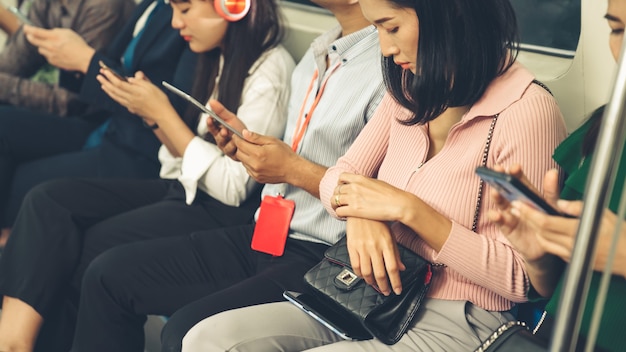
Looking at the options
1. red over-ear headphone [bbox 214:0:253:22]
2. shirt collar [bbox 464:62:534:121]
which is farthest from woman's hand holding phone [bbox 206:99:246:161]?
shirt collar [bbox 464:62:534:121]

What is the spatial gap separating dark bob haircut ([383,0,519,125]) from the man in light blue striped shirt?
38 centimetres

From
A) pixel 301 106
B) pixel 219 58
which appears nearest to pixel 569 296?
pixel 301 106

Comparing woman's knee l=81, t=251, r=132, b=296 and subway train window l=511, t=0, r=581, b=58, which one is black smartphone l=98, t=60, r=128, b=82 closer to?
woman's knee l=81, t=251, r=132, b=296

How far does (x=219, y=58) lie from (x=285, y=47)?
29 centimetres

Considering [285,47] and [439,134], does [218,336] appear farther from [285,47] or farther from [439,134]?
[285,47]

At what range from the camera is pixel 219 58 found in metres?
2.68

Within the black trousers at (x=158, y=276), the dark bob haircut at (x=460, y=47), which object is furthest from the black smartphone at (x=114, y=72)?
the dark bob haircut at (x=460, y=47)

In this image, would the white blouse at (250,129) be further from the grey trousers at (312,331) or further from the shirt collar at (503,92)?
the shirt collar at (503,92)

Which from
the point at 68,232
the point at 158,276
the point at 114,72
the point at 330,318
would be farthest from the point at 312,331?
the point at 114,72

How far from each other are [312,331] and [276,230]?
18.3 inches

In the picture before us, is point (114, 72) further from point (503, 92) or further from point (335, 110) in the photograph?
point (503, 92)

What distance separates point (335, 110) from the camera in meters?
2.10

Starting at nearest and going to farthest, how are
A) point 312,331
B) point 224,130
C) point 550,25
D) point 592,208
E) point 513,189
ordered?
point 592,208 < point 513,189 < point 312,331 < point 550,25 < point 224,130

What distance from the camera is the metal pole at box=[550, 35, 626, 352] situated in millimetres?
884
